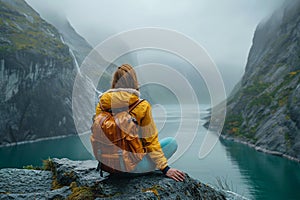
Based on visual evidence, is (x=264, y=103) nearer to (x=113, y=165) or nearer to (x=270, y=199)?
(x=270, y=199)

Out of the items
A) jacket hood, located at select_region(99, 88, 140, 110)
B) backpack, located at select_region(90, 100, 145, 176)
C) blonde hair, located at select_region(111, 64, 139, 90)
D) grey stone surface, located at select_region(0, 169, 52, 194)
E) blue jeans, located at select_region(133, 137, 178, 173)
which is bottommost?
grey stone surface, located at select_region(0, 169, 52, 194)

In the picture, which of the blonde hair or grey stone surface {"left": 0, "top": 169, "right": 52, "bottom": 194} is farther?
grey stone surface {"left": 0, "top": 169, "right": 52, "bottom": 194}

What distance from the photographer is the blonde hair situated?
14.3 feet

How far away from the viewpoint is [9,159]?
2126 inches

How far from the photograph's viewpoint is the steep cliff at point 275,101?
63188 millimetres

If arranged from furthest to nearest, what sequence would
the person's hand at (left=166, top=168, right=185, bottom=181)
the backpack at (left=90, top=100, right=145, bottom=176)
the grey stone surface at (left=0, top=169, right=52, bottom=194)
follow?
the grey stone surface at (left=0, top=169, right=52, bottom=194), the person's hand at (left=166, top=168, right=185, bottom=181), the backpack at (left=90, top=100, right=145, bottom=176)

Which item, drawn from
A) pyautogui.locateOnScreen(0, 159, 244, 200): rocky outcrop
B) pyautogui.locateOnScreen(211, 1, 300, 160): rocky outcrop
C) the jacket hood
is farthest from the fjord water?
the jacket hood

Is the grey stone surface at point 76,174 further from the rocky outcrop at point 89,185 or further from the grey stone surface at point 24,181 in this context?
the grey stone surface at point 24,181

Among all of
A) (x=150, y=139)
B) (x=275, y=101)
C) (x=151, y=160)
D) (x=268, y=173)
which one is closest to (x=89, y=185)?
(x=151, y=160)

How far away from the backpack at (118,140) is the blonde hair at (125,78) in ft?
1.25

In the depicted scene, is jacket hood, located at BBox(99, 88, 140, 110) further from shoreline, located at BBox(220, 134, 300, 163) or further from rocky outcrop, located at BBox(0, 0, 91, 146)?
rocky outcrop, located at BBox(0, 0, 91, 146)

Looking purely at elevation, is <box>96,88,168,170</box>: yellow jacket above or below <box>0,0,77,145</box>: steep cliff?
above

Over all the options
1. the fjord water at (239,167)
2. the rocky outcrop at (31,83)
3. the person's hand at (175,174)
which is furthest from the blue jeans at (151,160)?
the rocky outcrop at (31,83)

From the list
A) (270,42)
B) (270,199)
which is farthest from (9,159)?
(270,42)
